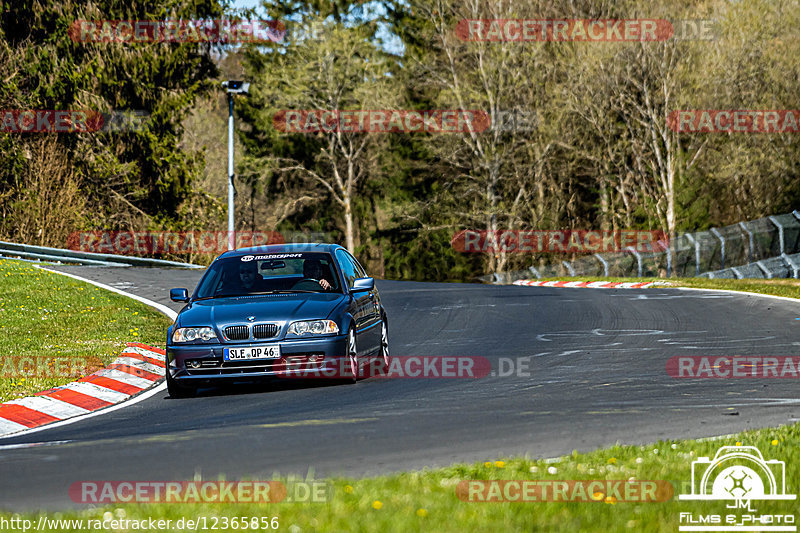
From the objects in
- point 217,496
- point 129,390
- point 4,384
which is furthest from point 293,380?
point 217,496

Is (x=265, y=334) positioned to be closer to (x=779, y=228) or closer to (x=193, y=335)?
(x=193, y=335)

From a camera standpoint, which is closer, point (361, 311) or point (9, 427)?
point (9, 427)

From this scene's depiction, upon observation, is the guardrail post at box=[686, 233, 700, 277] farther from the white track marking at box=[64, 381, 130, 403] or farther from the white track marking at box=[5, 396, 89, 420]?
the white track marking at box=[5, 396, 89, 420]

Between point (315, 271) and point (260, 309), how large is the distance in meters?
1.38

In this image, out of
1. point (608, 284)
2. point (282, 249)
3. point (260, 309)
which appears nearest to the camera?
point (260, 309)

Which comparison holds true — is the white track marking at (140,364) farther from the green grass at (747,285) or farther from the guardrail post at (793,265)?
the guardrail post at (793,265)

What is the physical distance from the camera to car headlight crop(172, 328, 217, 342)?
11289 mm

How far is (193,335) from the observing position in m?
11.4

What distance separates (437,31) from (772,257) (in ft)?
81.5

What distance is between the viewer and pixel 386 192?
61750mm

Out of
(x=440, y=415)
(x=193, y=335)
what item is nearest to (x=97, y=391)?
(x=193, y=335)

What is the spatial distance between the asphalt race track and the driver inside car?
1.29m

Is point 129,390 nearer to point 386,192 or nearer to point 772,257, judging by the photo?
point 772,257

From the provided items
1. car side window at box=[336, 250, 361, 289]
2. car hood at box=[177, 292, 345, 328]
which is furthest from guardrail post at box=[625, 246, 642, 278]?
car hood at box=[177, 292, 345, 328]
